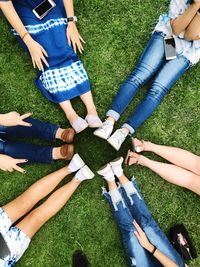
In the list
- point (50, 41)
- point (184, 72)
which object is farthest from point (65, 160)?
point (184, 72)

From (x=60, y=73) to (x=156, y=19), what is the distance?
1.33 meters

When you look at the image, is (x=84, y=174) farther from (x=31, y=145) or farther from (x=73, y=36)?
(x=73, y=36)

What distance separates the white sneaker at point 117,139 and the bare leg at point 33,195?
0.59 meters

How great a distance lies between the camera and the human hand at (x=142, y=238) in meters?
4.61

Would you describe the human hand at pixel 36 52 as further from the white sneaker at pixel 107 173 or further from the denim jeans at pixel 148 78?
the white sneaker at pixel 107 173

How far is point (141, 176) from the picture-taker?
5047 millimetres

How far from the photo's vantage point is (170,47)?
4.57m

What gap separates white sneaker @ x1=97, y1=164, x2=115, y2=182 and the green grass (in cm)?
24

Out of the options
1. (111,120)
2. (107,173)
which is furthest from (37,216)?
(111,120)

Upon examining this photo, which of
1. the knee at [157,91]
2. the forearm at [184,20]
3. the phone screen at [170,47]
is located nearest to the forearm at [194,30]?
the forearm at [184,20]

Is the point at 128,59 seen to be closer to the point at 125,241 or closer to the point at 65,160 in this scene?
the point at 65,160

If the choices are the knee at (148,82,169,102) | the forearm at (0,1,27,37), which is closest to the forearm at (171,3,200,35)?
the knee at (148,82,169,102)

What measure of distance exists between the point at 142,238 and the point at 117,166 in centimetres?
79

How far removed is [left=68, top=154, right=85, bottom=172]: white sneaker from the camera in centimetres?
473
